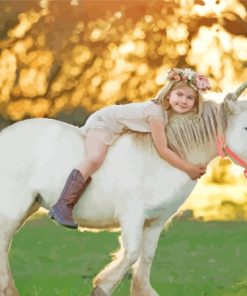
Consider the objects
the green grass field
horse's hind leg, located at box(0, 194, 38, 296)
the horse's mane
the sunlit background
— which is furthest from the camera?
the sunlit background

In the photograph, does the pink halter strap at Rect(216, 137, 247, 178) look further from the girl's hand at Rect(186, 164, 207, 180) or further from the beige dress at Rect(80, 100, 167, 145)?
the beige dress at Rect(80, 100, 167, 145)

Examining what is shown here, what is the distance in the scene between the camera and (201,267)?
6.70 meters

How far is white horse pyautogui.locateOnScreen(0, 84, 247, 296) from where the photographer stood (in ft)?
15.6

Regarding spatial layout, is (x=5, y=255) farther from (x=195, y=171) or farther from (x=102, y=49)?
(x=102, y=49)

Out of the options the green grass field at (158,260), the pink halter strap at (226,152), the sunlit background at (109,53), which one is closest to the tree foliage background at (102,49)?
the sunlit background at (109,53)

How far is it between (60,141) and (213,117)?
39.9 inches

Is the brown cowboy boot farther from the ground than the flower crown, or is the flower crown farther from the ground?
the flower crown

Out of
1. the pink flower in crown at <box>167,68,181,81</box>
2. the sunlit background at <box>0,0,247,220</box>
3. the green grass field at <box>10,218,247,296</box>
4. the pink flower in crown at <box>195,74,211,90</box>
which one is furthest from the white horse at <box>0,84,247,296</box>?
the sunlit background at <box>0,0,247,220</box>

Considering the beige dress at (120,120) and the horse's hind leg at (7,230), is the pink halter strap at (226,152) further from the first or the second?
the horse's hind leg at (7,230)

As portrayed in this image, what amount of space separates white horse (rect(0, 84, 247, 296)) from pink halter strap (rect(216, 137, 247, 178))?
1.1 inches

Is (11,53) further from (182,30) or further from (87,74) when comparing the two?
(182,30)

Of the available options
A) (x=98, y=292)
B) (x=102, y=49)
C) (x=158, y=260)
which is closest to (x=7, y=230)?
(x=98, y=292)

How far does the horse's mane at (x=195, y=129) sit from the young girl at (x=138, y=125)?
0.05m

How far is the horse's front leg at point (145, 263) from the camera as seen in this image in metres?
4.95
